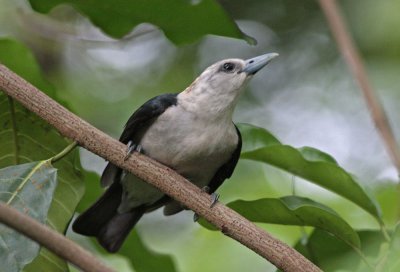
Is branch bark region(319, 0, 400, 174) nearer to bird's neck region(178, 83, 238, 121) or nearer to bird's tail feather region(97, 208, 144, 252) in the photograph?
bird's neck region(178, 83, 238, 121)

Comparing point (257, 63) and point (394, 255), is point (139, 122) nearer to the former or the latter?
point (257, 63)

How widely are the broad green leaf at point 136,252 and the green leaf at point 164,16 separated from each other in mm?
746

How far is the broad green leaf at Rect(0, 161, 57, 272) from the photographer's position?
2.57 metres

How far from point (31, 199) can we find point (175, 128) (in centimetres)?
114

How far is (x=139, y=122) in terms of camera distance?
12.4ft

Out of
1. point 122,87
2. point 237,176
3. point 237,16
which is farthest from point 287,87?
point 237,176

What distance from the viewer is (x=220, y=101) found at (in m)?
3.95

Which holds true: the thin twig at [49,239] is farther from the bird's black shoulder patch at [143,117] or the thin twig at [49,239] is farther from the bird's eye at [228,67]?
the bird's eye at [228,67]

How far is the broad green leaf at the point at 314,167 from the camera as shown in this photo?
3.13m

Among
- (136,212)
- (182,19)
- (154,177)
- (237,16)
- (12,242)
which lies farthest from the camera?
(237,16)

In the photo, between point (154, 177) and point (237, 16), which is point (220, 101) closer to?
point (154, 177)

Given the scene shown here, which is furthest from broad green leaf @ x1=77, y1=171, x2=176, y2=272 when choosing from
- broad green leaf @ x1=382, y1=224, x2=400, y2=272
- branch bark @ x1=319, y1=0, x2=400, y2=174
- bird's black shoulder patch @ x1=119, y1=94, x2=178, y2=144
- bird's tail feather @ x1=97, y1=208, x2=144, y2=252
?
branch bark @ x1=319, y1=0, x2=400, y2=174

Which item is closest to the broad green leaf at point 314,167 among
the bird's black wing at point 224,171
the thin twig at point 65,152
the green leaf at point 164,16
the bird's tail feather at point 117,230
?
the green leaf at point 164,16

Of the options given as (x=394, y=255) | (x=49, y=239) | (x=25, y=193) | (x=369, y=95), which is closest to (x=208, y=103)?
(x=25, y=193)
